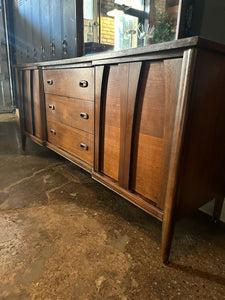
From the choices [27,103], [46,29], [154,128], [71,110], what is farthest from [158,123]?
[46,29]

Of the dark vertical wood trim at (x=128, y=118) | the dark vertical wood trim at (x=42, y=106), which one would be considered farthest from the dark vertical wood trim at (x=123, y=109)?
the dark vertical wood trim at (x=42, y=106)

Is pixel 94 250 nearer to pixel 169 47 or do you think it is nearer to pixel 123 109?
pixel 123 109

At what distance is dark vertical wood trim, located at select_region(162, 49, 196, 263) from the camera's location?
0.69 metres

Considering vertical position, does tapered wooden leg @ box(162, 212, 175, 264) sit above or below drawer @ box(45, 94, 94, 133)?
below

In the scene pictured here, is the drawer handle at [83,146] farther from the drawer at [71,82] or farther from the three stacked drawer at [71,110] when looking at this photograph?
the drawer at [71,82]

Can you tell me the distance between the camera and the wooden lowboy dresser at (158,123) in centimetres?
74

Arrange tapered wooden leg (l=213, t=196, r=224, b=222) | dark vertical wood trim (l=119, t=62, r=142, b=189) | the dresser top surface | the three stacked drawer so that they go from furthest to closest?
1. the three stacked drawer
2. tapered wooden leg (l=213, t=196, r=224, b=222)
3. dark vertical wood trim (l=119, t=62, r=142, b=189)
4. the dresser top surface

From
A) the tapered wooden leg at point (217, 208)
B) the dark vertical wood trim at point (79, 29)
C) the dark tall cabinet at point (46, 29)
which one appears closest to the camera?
the tapered wooden leg at point (217, 208)

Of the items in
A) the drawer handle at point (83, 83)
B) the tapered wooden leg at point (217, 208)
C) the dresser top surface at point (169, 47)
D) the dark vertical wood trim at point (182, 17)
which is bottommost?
the tapered wooden leg at point (217, 208)

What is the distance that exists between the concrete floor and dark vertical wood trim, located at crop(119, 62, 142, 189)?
308 millimetres

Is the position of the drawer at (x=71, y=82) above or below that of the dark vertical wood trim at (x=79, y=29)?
below

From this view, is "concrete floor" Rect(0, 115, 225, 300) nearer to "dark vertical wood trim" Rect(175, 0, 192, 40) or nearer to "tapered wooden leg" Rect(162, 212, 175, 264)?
"tapered wooden leg" Rect(162, 212, 175, 264)

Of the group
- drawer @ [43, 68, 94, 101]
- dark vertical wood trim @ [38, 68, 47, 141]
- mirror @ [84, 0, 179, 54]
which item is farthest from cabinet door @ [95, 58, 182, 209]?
dark vertical wood trim @ [38, 68, 47, 141]

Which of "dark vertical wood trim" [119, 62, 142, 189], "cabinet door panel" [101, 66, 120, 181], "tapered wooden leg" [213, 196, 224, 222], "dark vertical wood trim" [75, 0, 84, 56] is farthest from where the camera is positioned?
"dark vertical wood trim" [75, 0, 84, 56]
